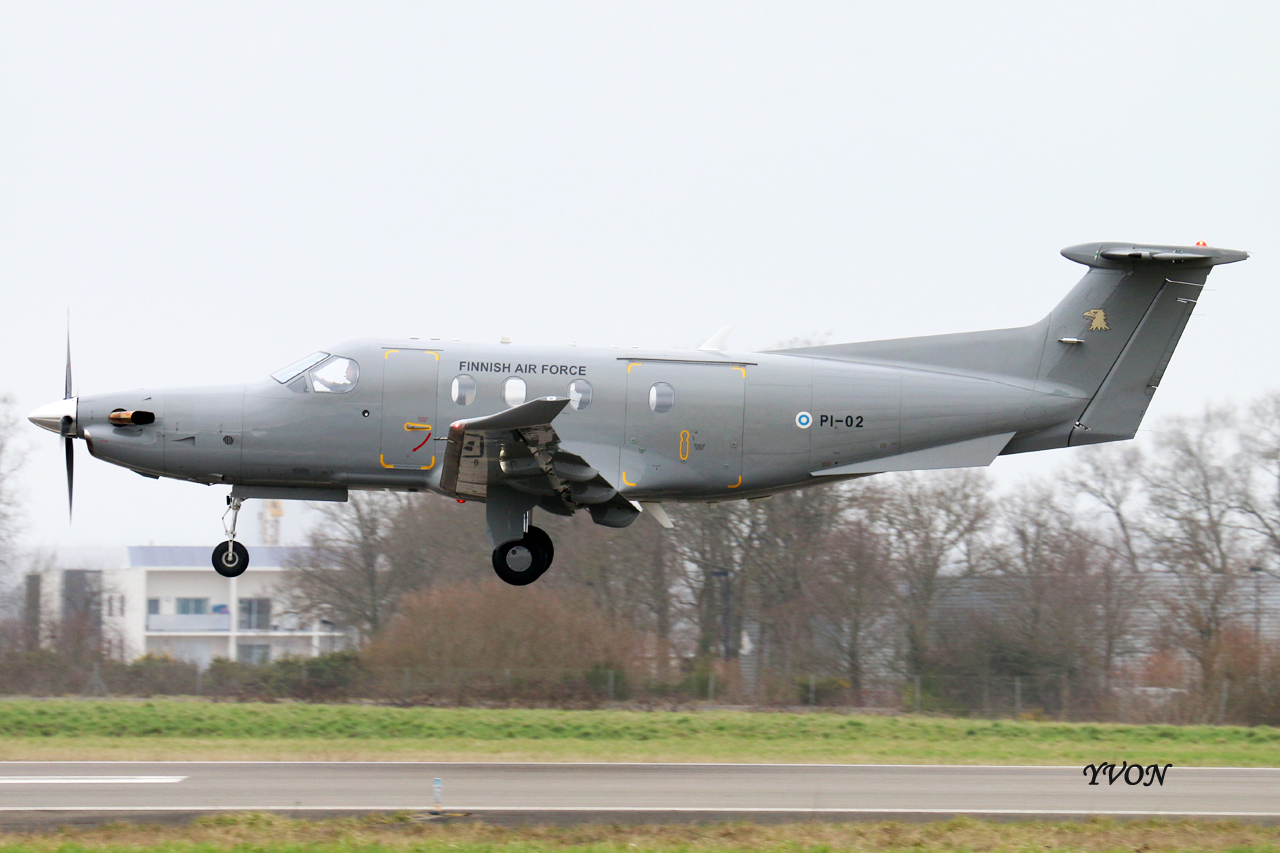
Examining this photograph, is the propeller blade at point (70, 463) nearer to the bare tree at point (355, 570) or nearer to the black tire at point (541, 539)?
the black tire at point (541, 539)

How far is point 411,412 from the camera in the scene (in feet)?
52.7

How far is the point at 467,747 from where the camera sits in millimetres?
23688

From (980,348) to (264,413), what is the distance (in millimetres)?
Result: 10017

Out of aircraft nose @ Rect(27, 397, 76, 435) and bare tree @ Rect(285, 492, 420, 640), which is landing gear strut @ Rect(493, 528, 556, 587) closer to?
aircraft nose @ Rect(27, 397, 76, 435)

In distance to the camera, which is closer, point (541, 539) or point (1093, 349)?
point (541, 539)

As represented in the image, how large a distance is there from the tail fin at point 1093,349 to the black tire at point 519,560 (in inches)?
182

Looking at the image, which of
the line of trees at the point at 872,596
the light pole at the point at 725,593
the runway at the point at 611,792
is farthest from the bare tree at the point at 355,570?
the runway at the point at 611,792

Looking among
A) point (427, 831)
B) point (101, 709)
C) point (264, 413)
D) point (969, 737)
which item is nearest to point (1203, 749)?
point (969, 737)

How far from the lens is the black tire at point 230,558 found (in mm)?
16984

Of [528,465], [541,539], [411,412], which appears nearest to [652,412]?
[528,465]

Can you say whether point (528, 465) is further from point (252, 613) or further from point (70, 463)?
point (252, 613)

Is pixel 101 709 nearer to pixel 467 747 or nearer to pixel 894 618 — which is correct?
pixel 467 747

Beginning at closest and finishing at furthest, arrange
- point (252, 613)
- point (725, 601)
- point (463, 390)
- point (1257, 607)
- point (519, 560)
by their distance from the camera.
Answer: point (463, 390) → point (519, 560) → point (1257, 607) → point (725, 601) → point (252, 613)

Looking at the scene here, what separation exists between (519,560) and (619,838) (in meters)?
3.90
